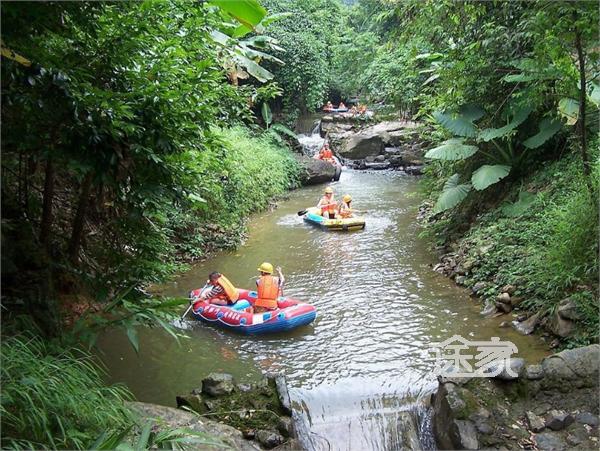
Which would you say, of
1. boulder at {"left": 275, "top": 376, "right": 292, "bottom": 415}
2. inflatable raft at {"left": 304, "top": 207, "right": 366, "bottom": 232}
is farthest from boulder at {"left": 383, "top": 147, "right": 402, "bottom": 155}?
boulder at {"left": 275, "top": 376, "right": 292, "bottom": 415}

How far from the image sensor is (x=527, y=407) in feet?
14.9

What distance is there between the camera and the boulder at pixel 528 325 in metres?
6.10

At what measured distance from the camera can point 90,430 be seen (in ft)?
8.95

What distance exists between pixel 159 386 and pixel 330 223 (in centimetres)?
676

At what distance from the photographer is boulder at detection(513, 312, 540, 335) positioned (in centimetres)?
610

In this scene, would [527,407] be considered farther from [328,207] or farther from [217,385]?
[328,207]

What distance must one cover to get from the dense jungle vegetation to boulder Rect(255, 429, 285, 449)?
1.48 meters

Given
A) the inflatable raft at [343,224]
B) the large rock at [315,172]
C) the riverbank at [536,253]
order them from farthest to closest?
the large rock at [315,172] → the inflatable raft at [343,224] → the riverbank at [536,253]

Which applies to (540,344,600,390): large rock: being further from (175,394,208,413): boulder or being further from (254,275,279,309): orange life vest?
(254,275,279,309): orange life vest

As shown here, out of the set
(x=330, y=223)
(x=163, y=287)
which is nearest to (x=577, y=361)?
(x=163, y=287)

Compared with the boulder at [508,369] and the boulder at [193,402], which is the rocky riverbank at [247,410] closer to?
the boulder at [193,402]

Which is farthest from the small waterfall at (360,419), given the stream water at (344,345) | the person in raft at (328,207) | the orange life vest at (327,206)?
the orange life vest at (327,206)

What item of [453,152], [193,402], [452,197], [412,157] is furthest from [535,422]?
[412,157]

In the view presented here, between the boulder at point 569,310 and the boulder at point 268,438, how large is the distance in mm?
3513
